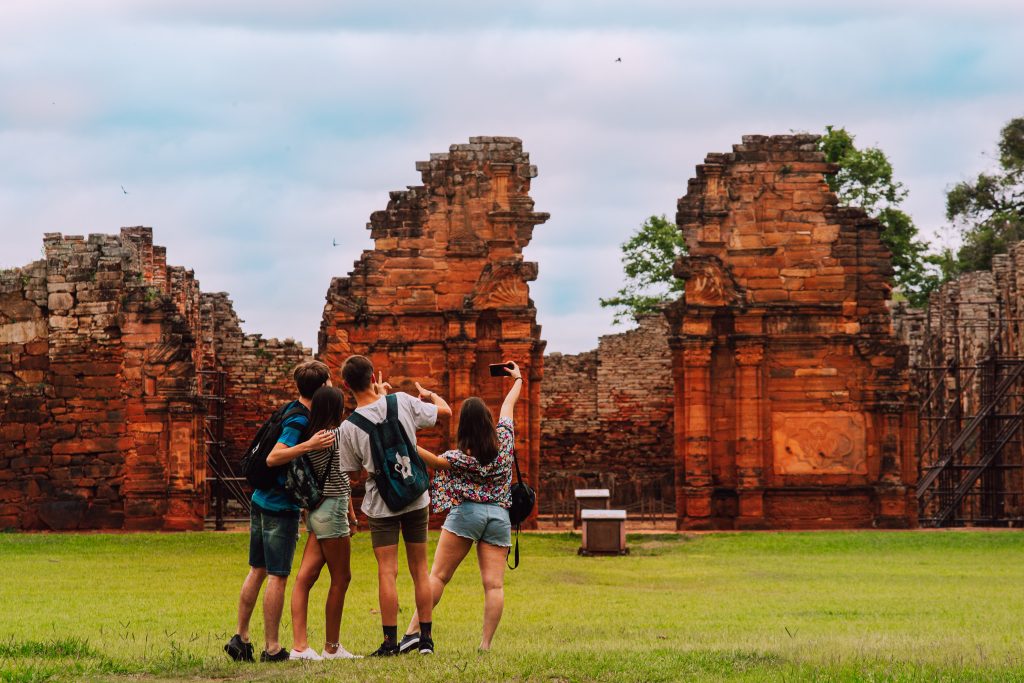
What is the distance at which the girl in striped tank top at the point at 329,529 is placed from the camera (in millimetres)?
11406

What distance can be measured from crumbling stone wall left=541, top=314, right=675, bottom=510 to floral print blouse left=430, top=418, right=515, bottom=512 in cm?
2590

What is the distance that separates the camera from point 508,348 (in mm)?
28156

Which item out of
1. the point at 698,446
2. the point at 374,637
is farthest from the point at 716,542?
the point at 374,637

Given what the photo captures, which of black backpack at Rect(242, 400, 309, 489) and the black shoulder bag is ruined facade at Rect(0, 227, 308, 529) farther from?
black backpack at Rect(242, 400, 309, 489)

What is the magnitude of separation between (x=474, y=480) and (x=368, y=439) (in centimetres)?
86

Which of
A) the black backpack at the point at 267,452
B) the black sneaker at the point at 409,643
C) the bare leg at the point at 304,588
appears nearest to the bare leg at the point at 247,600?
the bare leg at the point at 304,588

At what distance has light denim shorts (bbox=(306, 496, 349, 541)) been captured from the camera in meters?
11.5

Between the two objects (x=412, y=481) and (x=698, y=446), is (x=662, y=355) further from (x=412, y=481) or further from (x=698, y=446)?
(x=412, y=481)

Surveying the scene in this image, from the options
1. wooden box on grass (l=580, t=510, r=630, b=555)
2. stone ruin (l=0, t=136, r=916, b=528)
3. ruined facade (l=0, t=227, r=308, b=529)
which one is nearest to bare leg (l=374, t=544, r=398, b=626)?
wooden box on grass (l=580, t=510, r=630, b=555)

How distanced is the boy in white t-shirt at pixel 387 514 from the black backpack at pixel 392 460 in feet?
0.12

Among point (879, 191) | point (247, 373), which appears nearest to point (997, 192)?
point (879, 191)

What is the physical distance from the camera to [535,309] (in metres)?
28.3

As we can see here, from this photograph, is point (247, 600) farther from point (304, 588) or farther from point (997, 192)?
point (997, 192)

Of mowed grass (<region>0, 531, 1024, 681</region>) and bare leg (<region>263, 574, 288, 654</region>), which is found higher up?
bare leg (<region>263, 574, 288, 654</region>)
